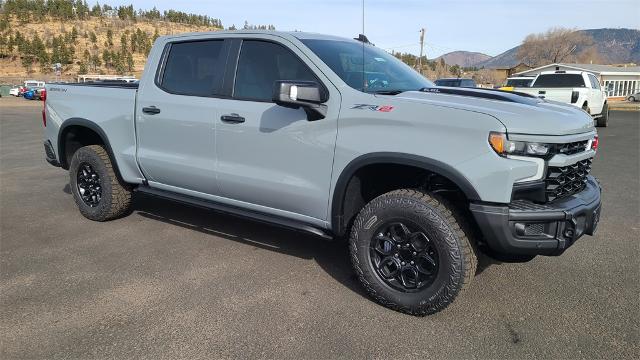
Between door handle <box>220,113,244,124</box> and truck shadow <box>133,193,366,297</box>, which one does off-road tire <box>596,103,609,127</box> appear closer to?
truck shadow <box>133,193,366,297</box>

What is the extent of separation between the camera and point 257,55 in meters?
4.02

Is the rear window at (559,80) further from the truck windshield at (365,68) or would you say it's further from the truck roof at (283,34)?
the truck roof at (283,34)

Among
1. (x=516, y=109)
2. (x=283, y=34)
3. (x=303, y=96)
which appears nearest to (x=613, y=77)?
(x=283, y=34)

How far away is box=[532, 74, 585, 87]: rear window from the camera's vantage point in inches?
608

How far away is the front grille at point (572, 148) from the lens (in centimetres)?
297

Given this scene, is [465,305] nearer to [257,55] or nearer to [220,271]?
[220,271]

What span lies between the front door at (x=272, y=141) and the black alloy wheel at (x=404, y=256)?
503mm

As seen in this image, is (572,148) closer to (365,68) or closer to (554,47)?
(365,68)

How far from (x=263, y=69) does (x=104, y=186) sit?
232 cm

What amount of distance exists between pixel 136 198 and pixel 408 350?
465 centimetres

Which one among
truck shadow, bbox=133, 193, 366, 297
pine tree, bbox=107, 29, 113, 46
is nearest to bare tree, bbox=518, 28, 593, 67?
pine tree, bbox=107, 29, 113, 46

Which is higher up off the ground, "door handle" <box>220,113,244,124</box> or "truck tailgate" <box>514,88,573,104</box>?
"door handle" <box>220,113,244,124</box>

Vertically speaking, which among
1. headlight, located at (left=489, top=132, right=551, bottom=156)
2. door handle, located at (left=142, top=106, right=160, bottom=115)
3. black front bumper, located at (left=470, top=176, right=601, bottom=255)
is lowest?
black front bumper, located at (left=470, top=176, right=601, bottom=255)

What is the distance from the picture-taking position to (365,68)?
12.9 feet
